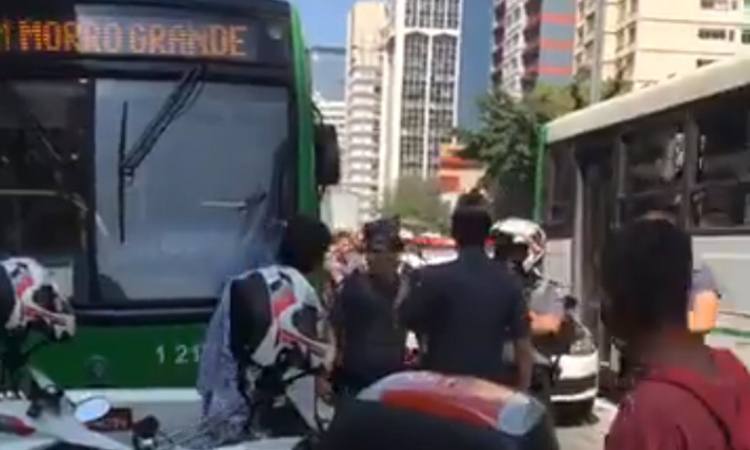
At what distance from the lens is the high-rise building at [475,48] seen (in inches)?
6358

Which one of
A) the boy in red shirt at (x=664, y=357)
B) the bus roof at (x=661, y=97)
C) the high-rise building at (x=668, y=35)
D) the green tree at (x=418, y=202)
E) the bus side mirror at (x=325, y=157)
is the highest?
the high-rise building at (x=668, y=35)

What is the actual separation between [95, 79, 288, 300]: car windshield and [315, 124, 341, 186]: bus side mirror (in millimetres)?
407

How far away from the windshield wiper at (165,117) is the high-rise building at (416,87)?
136599 millimetres

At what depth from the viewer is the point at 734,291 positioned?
11.8 m

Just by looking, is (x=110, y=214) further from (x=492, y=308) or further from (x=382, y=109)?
(x=382, y=109)

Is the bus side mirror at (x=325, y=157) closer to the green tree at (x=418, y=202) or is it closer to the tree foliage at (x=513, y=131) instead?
the tree foliage at (x=513, y=131)

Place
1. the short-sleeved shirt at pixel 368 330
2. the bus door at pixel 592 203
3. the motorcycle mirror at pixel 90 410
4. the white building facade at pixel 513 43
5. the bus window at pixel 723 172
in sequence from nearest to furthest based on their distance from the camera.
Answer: the motorcycle mirror at pixel 90 410 < the short-sleeved shirt at pixel 368 330 < the bus window at pixel 723 172 < the bus door at pixel 592 203 < the white building facade at pixel 513 43

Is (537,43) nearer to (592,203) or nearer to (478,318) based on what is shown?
(592,203)

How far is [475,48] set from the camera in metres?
169

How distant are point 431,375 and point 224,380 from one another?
311cm

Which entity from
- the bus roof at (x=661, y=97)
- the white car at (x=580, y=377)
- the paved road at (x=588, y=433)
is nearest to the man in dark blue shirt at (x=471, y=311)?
the bus roof at (x=661, y=97)

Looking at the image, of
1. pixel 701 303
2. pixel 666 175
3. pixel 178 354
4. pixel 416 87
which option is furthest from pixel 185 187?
pixel 416 87

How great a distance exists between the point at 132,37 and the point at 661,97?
6813mm

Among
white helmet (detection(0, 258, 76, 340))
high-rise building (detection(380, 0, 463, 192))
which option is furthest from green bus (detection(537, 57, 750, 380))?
high-rise building (detection(380, 0, 463, 192))
